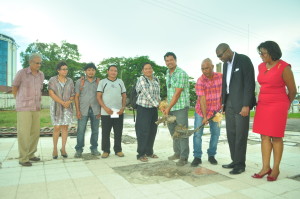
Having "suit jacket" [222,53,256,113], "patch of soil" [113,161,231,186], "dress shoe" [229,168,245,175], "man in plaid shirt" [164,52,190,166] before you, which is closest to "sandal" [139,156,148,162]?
"patch of soil" [113,161,231,186]

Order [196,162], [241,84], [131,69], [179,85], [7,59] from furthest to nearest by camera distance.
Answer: [7,59] < [131,69] < [179,85] < [196,162] < [241,84]

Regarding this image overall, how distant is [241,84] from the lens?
3.67m

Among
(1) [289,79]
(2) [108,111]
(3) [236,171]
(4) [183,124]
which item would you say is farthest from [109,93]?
(1) [289,79]

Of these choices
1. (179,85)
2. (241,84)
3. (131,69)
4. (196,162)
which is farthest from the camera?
(131,69)

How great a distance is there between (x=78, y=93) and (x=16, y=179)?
2.06 meters

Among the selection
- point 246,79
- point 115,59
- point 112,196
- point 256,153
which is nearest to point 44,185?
point 112,196

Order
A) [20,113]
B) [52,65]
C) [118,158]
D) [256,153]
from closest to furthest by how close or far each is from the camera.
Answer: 1. [20,113]
2. [118,158]
3. [256,153]
4. [52,65]

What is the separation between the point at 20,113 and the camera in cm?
427

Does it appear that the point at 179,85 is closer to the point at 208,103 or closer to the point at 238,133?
the point at 208,103

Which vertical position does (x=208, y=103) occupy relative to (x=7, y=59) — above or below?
below

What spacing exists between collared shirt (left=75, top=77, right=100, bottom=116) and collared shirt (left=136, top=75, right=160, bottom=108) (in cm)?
95

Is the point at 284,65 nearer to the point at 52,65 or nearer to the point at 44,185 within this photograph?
the point at 44,185

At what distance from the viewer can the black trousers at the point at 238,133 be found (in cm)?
365

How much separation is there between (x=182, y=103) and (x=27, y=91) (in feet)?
9.45
